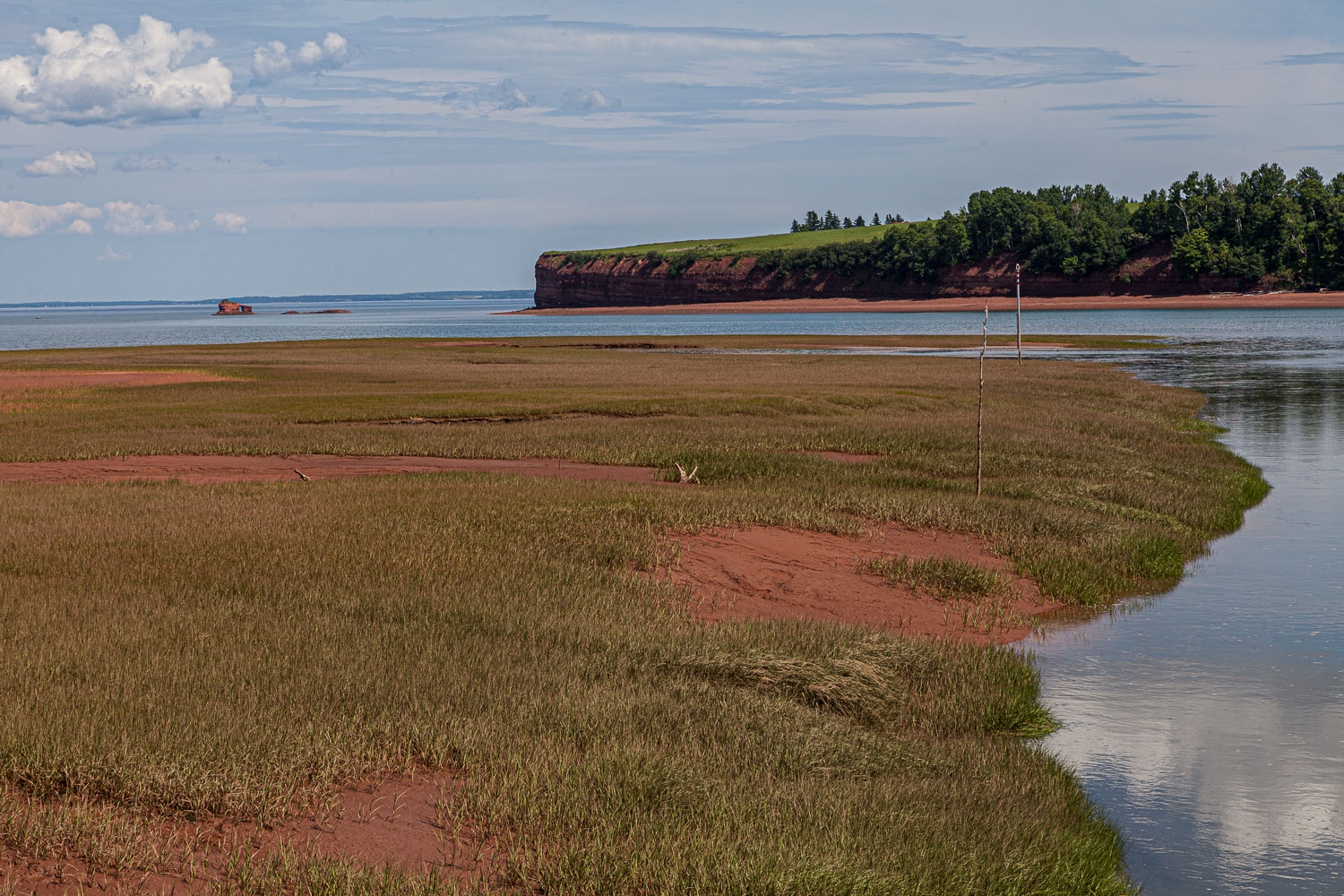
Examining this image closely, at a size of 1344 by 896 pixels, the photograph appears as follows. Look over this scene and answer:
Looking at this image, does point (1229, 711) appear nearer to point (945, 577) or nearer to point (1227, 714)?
point (1227, 714)

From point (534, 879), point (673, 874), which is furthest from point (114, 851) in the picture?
point (673, 874)

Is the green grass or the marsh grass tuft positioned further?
the marsh grass tuft

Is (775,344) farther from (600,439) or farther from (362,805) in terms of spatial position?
(362,805)

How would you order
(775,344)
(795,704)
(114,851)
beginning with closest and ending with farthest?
(114,851) < (795,704) < (775,344)

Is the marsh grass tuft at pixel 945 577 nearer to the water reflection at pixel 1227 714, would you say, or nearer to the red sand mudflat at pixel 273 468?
the water reflection at pixel 1227 714

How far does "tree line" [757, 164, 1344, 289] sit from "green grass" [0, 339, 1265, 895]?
158574 millimetres

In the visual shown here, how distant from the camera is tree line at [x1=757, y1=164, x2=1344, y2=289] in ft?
529

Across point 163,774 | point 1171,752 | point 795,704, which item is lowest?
point 1171,752

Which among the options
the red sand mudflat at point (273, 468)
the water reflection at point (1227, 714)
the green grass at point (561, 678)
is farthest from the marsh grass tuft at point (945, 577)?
the red sand mudflat at point (273, 468)

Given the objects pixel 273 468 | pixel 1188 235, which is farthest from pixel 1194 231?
pixel 273 468

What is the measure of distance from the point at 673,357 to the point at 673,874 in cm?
6211

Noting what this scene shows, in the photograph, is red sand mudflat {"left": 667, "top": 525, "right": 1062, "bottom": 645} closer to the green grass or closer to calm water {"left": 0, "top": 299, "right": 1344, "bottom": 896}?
the green grass

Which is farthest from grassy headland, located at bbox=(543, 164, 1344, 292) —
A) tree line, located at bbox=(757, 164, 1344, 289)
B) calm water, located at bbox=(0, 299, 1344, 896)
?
calm water, located at bbox=(0, 299, 1344, 896)

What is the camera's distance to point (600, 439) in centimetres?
2764
